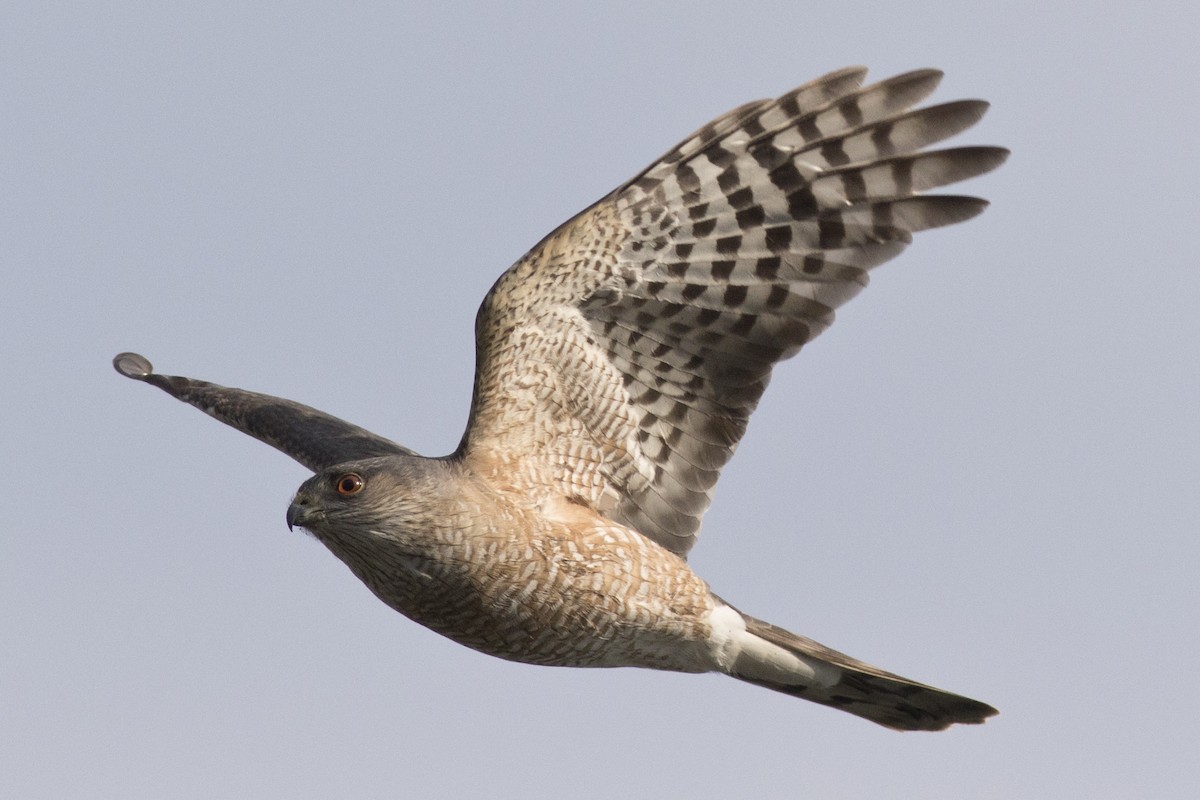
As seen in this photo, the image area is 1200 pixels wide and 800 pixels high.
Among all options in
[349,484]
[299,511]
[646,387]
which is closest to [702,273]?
[646,387]

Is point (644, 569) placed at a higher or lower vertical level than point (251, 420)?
lower

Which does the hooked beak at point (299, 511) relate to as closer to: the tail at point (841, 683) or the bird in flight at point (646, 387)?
the bird in flight at point (646, 387)

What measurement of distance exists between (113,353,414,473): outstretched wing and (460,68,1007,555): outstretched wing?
1.18 metres

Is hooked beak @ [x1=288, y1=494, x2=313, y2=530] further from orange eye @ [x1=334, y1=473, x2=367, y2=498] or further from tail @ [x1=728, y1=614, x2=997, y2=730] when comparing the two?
tail @ [x1=728, y1=614, x2=997, y2=730]

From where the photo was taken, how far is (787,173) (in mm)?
9570

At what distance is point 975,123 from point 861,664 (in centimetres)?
308

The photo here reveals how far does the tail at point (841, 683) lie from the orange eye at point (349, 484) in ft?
7.55

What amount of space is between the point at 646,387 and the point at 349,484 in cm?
177

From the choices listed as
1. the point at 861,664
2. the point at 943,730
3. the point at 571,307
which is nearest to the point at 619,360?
the point at 571,307

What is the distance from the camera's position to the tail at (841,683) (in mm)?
10062

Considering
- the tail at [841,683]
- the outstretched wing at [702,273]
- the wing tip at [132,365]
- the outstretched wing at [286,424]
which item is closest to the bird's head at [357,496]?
the outstretched wing at [702,273]

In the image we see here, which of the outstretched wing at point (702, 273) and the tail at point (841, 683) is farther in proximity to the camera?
the tail at point (841, 683)

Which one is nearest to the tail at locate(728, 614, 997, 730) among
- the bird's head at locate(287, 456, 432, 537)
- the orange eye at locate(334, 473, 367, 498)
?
the bird's head at locate(287, 456, 432, 537)

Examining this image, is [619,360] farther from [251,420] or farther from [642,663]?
[251,420]
